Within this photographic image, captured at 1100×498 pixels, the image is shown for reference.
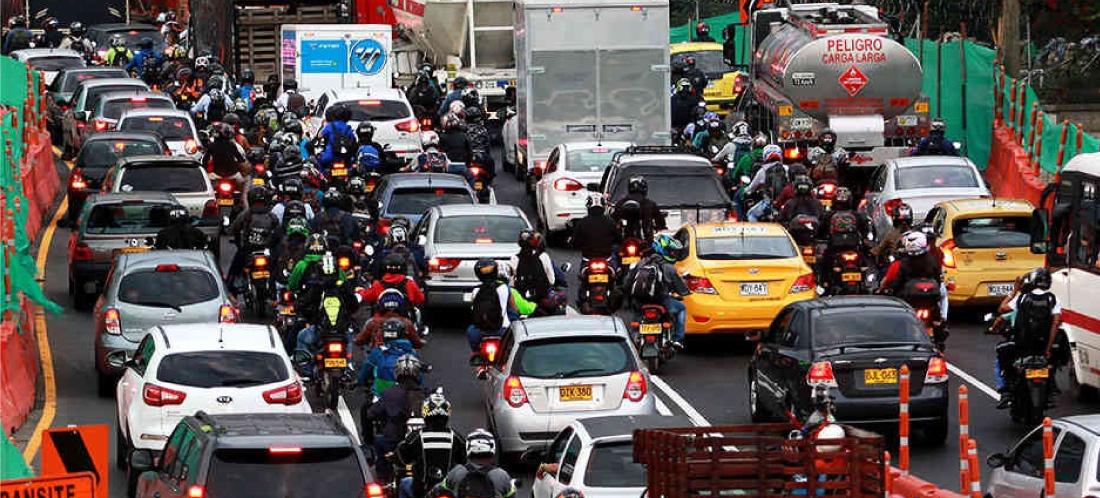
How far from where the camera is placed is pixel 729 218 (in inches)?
1265

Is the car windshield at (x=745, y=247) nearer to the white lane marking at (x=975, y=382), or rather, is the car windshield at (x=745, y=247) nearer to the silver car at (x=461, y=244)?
the white lane marking at (x=975, y=382)

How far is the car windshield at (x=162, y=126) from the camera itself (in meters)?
41.3

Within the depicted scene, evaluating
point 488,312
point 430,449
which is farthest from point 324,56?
point 430,449

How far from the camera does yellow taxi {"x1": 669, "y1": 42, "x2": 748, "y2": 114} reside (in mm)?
53009

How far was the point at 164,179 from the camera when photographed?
34.8m

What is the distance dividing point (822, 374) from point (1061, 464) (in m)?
5.22

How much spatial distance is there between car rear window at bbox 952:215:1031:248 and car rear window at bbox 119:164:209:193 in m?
11.3

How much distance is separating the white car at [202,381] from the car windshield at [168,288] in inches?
168

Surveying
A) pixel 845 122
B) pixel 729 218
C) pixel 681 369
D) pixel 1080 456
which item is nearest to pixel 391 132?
pixel 845 122

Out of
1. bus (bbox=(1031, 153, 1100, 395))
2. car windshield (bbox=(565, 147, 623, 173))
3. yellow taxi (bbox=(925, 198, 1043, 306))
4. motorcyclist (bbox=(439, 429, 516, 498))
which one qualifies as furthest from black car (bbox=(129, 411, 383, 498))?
car windshield (bbox=(565, 147, 623, 173))

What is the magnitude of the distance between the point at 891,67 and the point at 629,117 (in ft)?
14.0

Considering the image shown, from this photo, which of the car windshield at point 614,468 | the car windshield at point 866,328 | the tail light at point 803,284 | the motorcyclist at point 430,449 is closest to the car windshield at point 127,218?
the tail light at point 803,284

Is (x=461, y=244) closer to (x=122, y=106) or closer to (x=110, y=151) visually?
(x=110, y=151)

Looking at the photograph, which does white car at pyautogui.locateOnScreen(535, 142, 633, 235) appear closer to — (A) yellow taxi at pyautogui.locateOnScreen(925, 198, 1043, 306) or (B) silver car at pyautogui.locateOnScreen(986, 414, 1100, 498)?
(A) yellow taxi at pyautogui.locateOnScreen(925, 198, 1043, 306)
